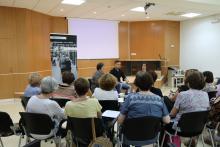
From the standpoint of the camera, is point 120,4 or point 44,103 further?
point 120,4

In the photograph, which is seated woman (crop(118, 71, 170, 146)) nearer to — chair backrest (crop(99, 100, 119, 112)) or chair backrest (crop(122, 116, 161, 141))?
chair backrest (crop(122, 116, 161, 141))

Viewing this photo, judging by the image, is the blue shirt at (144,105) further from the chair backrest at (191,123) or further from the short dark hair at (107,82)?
the short dark hair at (107,82)

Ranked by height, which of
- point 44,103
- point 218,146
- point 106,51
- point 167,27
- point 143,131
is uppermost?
point 167,27

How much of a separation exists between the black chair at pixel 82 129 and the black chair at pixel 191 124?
93 centimetres

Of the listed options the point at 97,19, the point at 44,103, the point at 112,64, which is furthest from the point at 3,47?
the point at 44,103

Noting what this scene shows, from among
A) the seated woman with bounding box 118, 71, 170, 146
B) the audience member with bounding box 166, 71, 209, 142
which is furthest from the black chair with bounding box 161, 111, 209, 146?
the seated woman with bounding box 118, 71, 170, 146

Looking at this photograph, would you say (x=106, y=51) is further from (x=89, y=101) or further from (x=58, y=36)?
(x=89, y=101)

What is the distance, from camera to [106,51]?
1123cm

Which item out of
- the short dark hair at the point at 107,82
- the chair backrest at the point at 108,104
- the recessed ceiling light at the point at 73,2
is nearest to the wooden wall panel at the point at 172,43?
the recessed ceiling light at the point at 73,2

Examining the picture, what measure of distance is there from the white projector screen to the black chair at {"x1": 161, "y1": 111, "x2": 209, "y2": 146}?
8.01 metres

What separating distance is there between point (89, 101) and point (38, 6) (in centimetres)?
606

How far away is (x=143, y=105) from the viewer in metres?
2.60

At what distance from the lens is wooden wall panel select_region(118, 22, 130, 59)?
460 inches

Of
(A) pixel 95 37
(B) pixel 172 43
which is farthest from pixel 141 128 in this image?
(B) pixel 172 43
